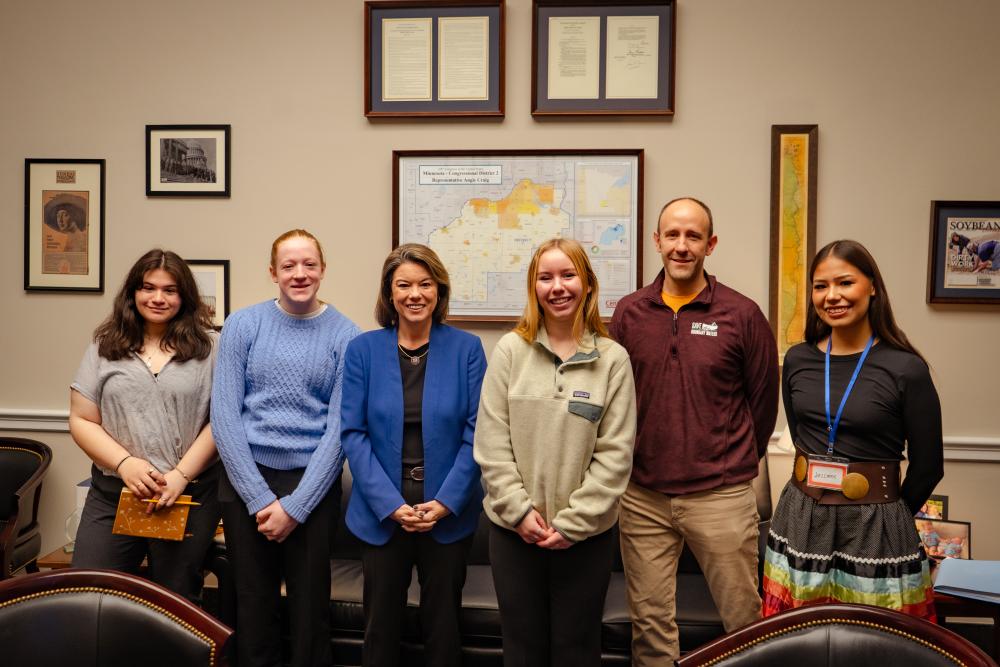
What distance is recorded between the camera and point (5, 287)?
319 cm

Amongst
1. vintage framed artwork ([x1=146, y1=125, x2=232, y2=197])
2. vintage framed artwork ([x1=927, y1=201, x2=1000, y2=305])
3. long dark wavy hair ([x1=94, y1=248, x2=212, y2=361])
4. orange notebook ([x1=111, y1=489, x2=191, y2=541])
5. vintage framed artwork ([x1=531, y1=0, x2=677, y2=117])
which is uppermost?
vintage framed artwork ([x1=531, y1=0, x2=677, y2=117])

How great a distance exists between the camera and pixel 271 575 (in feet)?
6.95

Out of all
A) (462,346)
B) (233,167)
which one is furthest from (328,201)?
(462,346)

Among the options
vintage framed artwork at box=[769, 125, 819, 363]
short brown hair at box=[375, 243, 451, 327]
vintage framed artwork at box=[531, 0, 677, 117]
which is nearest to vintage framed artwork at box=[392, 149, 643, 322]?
vintage framed artwork at box=[531, 0, 677, 117]

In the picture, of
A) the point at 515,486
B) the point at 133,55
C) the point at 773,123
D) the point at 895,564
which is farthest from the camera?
the point at 133,55

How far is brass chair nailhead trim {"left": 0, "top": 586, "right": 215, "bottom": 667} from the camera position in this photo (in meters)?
1.25

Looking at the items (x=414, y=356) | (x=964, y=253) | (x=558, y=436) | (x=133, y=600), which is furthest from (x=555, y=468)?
(x=964, y=253)

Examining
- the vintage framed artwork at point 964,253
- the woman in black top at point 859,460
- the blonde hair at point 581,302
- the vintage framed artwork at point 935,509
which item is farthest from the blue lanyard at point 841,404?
the vintage framed artwork at point 964,253

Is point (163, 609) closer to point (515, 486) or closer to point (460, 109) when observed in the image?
point (515, 486)

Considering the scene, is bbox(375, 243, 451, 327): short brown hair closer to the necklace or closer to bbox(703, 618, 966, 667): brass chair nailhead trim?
the necklace

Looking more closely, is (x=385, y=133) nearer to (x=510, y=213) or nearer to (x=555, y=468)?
(x=510, y=213)

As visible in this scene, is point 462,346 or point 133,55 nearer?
point 462,346

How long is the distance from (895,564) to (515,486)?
3.07ft

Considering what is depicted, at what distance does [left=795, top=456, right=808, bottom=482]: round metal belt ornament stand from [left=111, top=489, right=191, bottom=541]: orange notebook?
178 centimetres
